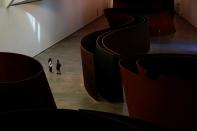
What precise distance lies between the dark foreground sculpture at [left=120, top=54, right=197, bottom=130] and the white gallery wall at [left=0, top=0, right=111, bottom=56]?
2.38 m

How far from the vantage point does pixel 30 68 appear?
2.37 m

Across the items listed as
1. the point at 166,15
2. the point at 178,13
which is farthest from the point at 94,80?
the point at 178,13

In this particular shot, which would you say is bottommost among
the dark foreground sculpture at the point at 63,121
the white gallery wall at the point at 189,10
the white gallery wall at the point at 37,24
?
the white gallery wall at the point at 189,10

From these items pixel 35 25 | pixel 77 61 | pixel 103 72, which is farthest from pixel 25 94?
pixel 35 25

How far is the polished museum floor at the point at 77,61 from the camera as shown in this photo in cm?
368

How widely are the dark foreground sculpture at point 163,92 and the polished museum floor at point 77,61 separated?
0.79m

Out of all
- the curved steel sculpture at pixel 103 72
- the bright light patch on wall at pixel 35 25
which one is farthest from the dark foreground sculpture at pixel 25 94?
the bright light patch on wall at pixel 35 25

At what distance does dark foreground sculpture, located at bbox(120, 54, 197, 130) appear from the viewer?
2312 mm

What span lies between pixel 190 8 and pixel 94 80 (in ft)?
21.5

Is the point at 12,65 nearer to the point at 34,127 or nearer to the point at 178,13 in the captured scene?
the point at 34,127

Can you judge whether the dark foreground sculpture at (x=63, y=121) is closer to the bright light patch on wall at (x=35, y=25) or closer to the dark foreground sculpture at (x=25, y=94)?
the dark foreground sculpture at (x=25, y=94)

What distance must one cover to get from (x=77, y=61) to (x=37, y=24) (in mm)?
950

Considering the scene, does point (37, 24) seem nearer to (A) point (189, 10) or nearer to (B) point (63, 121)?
(B) point (63, 121)

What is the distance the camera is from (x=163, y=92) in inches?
93.0
